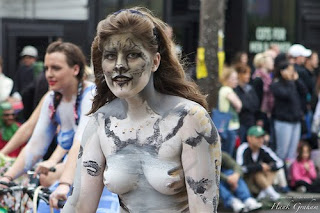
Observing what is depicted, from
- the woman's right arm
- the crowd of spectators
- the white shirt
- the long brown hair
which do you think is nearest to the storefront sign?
the crowd of spectators

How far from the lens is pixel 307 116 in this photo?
14250mm

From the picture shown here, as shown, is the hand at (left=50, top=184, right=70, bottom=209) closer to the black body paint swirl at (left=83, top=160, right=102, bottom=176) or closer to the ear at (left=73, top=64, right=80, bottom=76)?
the ear at (left=73, top=64, right=80, bottom=76)

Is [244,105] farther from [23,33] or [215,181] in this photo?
[215,181]

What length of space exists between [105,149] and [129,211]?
272mm

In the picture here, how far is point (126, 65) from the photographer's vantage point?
3.75 metres

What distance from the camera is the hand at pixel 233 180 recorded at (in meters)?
10.9

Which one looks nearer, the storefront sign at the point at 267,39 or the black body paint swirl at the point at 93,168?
the black body paint swirl at the point at 93,168

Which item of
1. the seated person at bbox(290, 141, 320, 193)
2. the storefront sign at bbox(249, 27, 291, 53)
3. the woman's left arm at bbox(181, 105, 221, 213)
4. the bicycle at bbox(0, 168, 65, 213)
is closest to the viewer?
the woman's left arm at bbox(181, 105, 221, 213)

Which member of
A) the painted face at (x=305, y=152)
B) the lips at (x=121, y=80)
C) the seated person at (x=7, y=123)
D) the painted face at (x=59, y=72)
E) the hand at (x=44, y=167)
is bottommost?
the painted face at (x=305, y=152)

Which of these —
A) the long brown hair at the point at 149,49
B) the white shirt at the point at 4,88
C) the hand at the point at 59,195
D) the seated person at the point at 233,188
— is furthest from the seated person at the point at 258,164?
the long brown hair at the point at 149,49

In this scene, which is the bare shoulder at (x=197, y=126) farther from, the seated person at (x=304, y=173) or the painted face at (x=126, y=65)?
the seated person at (x=304, y=173)

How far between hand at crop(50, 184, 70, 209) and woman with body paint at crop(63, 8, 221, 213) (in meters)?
1.57

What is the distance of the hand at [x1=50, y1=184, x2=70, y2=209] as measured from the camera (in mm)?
5445

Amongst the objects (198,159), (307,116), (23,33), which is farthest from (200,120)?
(23,33)
